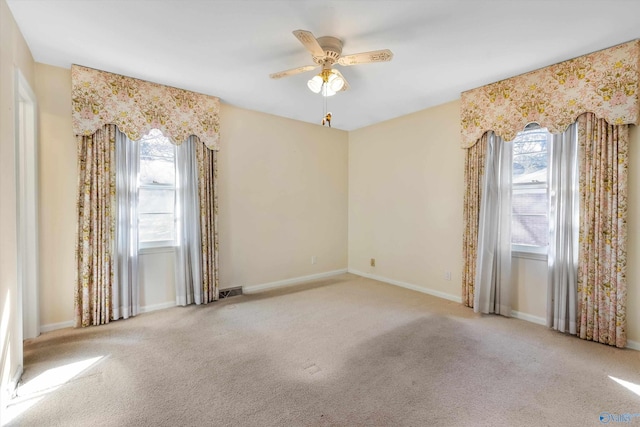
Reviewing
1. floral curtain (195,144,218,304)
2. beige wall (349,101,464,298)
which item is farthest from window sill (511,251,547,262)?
floral curtain (195,144,218,304)

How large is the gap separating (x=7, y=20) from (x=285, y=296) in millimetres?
3539

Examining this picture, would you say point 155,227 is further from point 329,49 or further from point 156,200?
point 329,49

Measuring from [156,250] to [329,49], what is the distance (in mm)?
2859

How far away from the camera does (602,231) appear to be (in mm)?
2637

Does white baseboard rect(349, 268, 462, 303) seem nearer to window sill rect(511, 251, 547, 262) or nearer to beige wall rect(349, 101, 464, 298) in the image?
beige wall rect(349, 101, 464, 298)

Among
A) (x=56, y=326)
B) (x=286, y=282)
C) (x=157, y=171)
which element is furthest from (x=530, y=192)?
(x=56, y=326)

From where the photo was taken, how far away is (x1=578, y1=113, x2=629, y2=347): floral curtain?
8.38 ft

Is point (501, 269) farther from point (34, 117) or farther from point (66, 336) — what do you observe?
point (34, 117)

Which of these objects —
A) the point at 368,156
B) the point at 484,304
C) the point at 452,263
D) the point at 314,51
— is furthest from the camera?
the point at 368,156

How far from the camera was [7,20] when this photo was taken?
1992mm

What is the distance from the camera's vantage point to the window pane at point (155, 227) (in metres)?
3.41

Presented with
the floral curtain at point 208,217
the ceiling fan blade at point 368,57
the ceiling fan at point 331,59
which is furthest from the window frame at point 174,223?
the ceiling fan blade at point 368,57

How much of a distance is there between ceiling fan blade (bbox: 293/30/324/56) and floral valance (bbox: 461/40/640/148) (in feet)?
7.06

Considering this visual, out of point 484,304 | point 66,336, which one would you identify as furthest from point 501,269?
point 66,336
